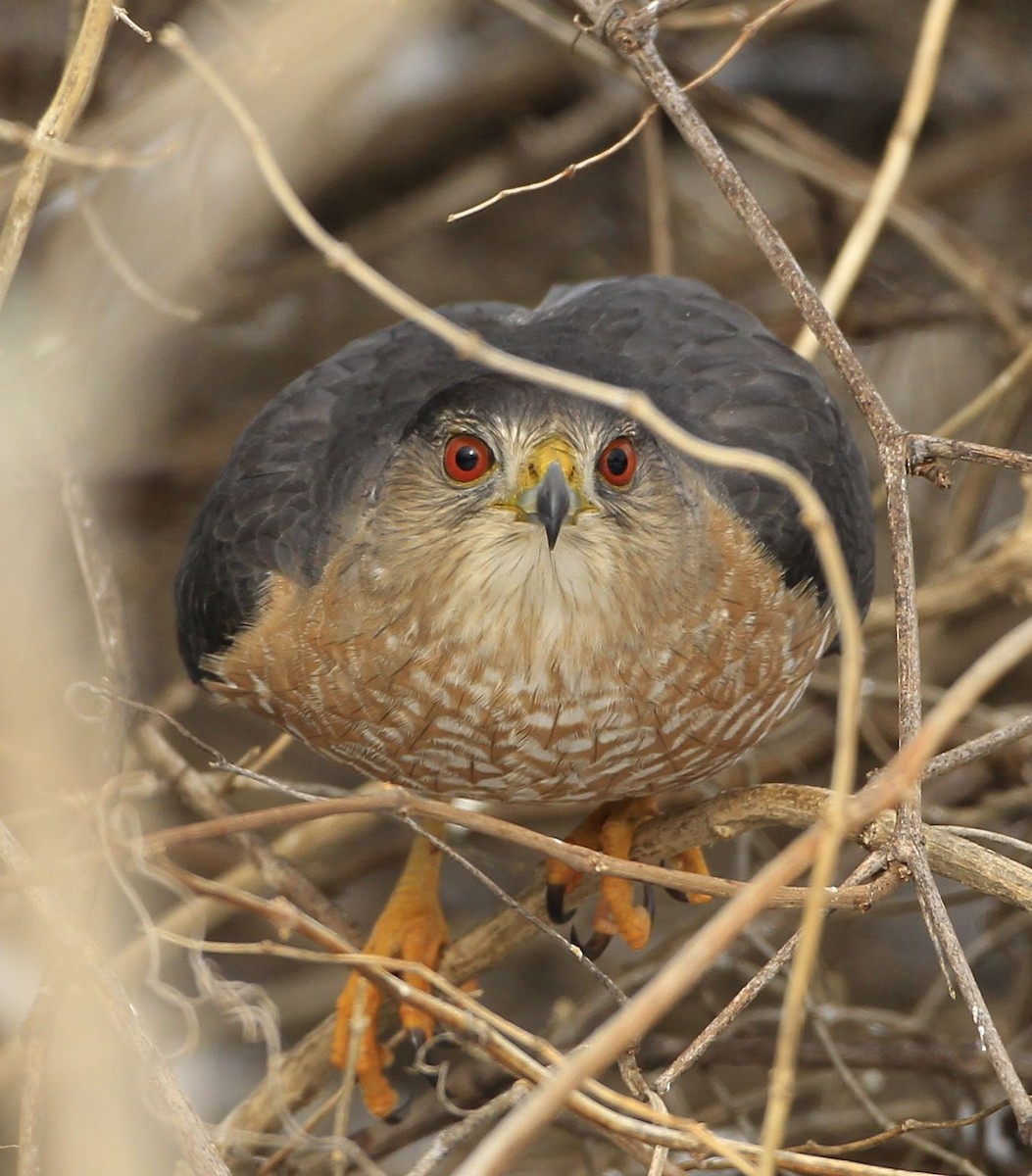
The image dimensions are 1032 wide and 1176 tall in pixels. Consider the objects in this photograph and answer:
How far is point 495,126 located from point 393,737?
12.0 feet

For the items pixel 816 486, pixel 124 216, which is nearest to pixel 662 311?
pixel 816 486

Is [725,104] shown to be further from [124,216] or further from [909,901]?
[909,901]

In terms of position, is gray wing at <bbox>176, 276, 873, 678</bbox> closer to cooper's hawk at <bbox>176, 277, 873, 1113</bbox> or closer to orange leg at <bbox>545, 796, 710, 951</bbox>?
cooper's hawk at <bbox>176, 277, 873, 1113</bbox>

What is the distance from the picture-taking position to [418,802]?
2320 mm

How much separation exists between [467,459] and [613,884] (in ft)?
4.16

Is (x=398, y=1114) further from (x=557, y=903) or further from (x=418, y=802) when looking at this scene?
(x=418, y=802)

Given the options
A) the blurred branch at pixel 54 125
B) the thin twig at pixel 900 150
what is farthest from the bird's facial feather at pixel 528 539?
the blurred branch at pixel 54 125

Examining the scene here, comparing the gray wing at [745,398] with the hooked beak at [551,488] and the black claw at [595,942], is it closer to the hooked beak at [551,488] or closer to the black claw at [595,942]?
the hooked beak at [551,488]

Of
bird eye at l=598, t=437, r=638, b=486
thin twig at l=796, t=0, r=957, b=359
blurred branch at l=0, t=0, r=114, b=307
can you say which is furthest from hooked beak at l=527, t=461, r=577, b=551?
blurred branch at l=0, t=0, r=114, b=307

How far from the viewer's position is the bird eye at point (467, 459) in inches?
128

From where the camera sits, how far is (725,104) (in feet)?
16.6

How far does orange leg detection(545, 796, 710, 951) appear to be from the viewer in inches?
153

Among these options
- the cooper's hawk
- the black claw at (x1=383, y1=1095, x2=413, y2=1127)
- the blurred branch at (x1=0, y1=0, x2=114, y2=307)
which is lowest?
the black claw at (x1=383, y1=1095, x2=413, y2=1127)

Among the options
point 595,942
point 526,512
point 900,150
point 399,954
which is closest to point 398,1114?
point 399,954
